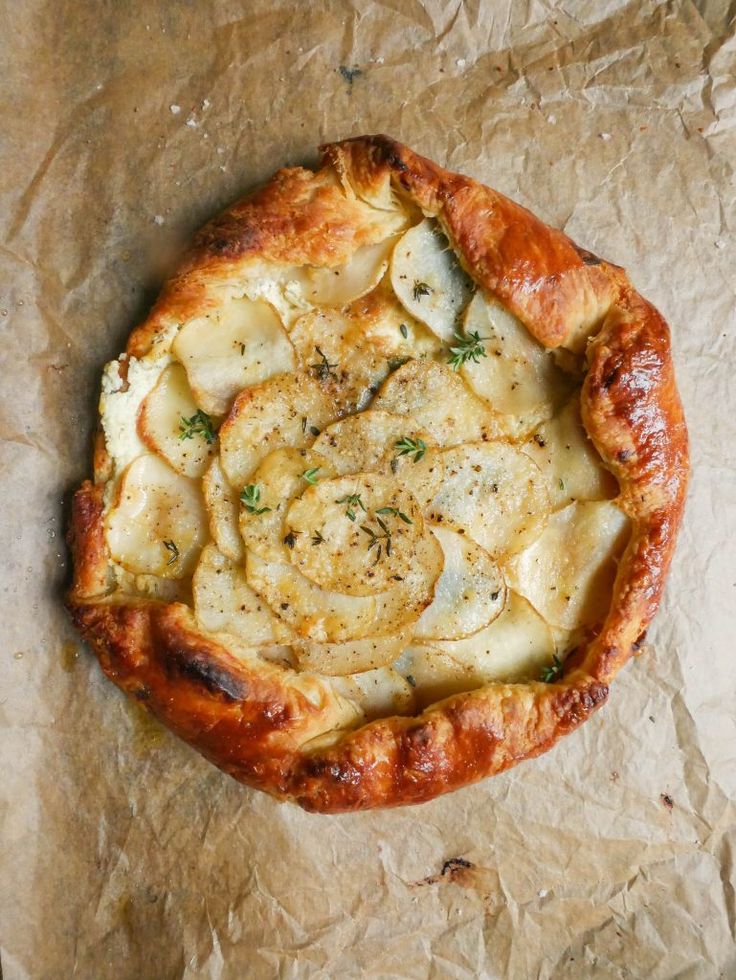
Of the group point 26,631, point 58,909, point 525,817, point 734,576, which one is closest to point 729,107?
point 734,576

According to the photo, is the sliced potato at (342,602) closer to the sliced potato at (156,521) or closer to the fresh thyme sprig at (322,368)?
the sliced potato at (156,521)

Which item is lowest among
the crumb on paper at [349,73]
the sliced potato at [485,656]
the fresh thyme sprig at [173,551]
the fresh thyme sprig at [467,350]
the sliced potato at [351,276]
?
the sliced potato at [485,656]

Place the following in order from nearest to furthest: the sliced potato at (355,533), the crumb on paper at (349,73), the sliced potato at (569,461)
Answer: the sliced potato at (355,533)
the sliced potato at (569,461)
the crumb on paper at (349,73)

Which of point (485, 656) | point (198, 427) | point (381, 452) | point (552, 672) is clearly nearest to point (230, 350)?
point (198, 427)

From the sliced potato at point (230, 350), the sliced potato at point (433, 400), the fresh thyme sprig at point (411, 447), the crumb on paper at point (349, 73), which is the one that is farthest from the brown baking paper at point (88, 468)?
the fresh thyme sprig at point (411, 447)

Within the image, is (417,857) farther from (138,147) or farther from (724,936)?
(138,147)

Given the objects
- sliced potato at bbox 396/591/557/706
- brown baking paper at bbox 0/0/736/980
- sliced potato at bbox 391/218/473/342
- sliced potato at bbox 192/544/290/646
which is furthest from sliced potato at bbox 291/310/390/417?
sliced potato at bbox 396/591/557/706

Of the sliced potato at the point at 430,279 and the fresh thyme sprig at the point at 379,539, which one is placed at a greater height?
the sliced potato at the point at 430,279
